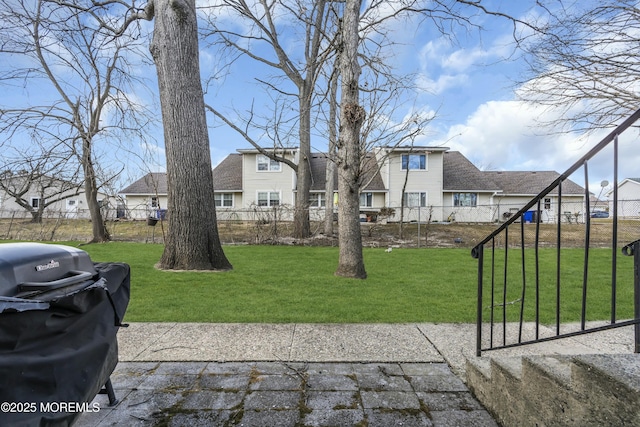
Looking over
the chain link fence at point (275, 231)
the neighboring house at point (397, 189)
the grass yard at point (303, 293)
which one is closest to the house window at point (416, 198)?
the neighboring house at point (397, 189)

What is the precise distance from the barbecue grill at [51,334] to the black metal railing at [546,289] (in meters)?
2.50

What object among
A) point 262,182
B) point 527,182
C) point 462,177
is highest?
point 462,177

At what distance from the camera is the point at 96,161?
1244 centimetres

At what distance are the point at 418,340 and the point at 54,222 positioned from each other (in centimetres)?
1700

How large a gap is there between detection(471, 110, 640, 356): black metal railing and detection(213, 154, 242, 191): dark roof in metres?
18.8

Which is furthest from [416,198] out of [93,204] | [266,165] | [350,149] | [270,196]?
[93,204]

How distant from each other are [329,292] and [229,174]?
21.2 meters

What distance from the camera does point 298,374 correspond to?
258 cm

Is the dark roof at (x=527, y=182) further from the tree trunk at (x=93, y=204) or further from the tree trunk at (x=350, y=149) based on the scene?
the tree trunk at (x=93, y=204)

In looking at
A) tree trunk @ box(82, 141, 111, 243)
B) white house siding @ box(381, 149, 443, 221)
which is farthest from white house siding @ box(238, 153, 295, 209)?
tree trunk @ box(82, 141, 111, 243)

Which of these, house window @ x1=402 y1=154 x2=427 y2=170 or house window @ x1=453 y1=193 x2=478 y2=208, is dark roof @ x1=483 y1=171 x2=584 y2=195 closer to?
house window @ x1=453 y1=193 x2=478 y2=208

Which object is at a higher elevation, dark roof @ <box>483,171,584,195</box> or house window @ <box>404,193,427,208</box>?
dark roof @ <box>483,171,584,195</box>

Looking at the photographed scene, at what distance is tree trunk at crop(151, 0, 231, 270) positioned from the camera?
261 inches

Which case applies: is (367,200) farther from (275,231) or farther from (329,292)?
(329,292)
